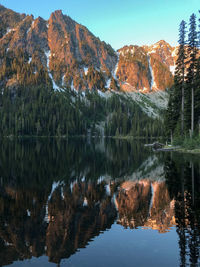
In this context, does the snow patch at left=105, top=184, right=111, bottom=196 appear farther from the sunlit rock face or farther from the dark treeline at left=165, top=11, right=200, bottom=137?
the dark treeline at left=165, top=11, right=200, bottom=137

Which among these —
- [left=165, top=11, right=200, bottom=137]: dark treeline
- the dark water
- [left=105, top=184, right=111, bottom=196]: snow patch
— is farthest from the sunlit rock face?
[left=165, top=11, right=200, bottom=137]: dark treeline

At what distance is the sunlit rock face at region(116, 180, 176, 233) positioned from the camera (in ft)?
46.9

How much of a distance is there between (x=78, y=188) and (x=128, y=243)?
454 inches

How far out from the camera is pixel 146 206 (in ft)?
56.9

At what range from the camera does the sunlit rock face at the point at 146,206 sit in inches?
563

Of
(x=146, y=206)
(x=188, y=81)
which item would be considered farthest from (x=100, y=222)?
(x=188, y=81)

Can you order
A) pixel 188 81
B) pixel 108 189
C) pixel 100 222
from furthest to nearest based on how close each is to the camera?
pixel 188 81, pixel 108 189, pixel 100 222

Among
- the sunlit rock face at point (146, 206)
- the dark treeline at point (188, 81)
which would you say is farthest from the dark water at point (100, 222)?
the dark treeline at point (188, 81)

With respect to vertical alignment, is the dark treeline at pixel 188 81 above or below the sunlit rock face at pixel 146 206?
above

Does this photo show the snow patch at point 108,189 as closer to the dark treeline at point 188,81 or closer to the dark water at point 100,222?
the dark water at point 100,222

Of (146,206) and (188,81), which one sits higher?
(188,81)

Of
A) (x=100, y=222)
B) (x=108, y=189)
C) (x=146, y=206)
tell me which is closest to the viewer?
(x=100, y=222)

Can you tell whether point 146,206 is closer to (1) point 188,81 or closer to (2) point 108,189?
(2) point 108,189

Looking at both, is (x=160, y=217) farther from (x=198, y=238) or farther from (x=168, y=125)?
(x=168, y=125)
